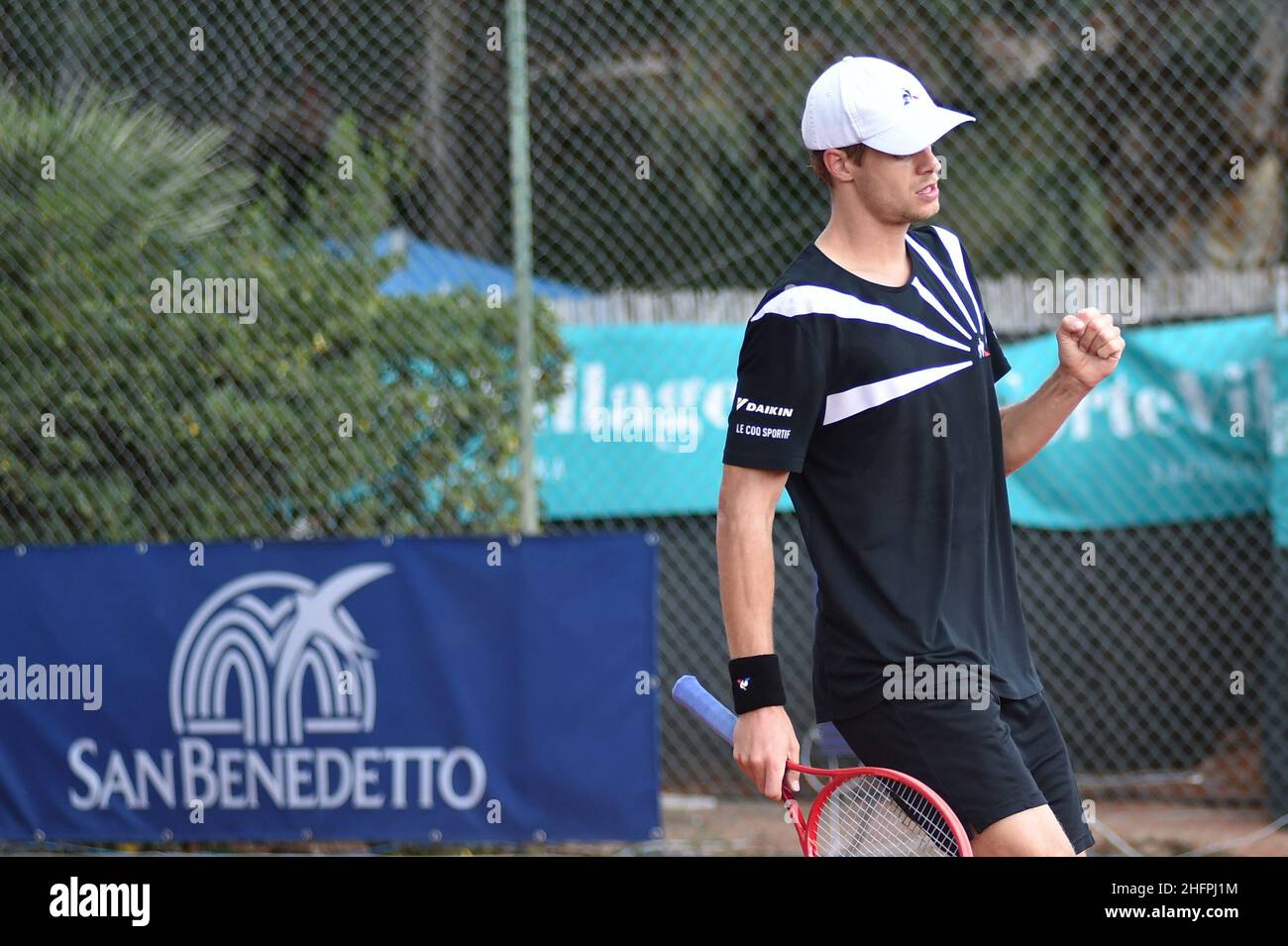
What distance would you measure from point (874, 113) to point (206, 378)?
450cm

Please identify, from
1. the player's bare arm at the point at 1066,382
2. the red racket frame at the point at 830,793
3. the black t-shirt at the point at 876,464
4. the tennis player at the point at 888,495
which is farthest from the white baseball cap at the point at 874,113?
the red racket frame at the point at 830,793

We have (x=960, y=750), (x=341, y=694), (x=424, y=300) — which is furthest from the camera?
(x=424, y=300)

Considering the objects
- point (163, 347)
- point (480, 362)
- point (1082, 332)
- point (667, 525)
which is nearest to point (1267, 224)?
point (667, 525)

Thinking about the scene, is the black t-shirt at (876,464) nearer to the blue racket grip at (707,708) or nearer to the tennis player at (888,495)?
the tennis player at (888,495)

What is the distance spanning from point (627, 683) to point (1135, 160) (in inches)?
242

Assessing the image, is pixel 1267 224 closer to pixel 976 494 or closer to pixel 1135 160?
pixel 1135 160

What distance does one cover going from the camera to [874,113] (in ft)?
10.4

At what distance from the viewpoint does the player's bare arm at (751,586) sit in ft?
9.96

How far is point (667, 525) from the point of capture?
765 cm

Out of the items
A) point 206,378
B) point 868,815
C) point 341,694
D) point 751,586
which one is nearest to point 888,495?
point 751,586

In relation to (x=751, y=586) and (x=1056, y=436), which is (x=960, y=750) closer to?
(x=751, y=586)

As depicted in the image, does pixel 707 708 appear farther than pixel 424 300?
No

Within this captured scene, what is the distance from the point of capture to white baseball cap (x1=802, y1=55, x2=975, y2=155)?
10.4ft
